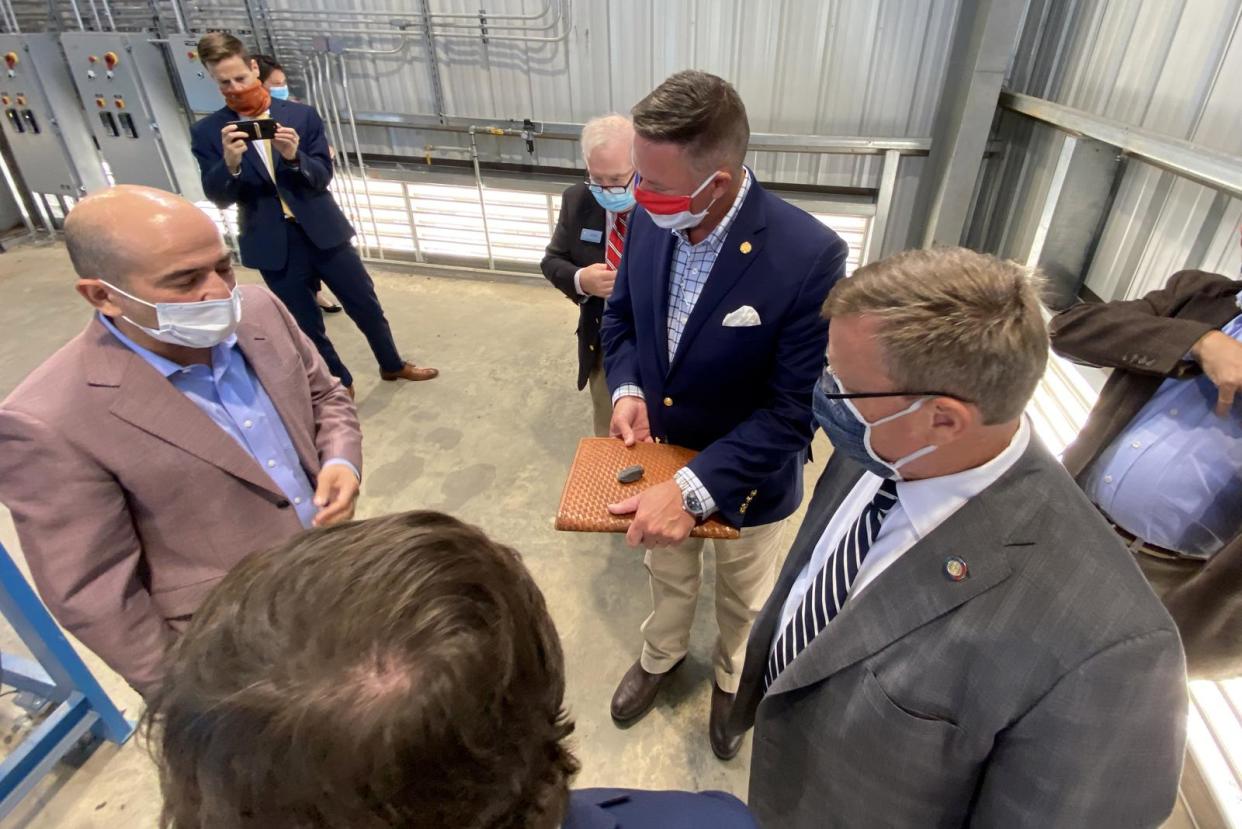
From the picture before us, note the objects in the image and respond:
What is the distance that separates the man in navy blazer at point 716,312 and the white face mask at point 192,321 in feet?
3.54

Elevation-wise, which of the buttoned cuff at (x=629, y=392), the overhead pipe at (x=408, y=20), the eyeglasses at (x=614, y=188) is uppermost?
the overhead pipe at (x=408, y=20)

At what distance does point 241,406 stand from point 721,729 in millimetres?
1885

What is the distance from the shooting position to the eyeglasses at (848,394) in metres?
0.95

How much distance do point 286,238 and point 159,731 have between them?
11.5ft

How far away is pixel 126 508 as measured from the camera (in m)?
1.40

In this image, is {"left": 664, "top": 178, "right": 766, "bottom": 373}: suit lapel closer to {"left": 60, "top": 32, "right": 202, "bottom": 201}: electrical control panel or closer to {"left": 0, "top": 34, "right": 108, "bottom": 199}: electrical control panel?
{"left": 60, "top": 32, "right": 202, "bottom": 201}: electrical control panel

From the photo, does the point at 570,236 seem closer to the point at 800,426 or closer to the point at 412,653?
the point at 800,426

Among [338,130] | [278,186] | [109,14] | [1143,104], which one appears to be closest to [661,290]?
[1143,104]

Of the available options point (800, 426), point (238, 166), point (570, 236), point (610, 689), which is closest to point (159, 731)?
point (800, 426)

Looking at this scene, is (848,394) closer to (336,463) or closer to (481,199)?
(336,463)

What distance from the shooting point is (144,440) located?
1.37 meters

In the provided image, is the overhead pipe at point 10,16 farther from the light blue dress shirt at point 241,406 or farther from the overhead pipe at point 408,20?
the light blue dress shirt at point 241,406

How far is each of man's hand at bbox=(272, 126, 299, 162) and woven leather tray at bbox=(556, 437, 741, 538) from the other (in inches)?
102

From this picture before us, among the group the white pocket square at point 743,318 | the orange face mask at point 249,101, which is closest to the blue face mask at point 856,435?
the white pocket square at point 743,318
